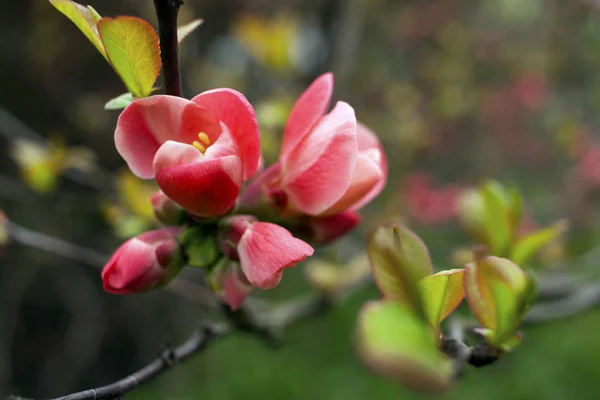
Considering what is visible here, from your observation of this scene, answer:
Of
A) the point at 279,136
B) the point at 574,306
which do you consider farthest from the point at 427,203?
the point at 574,306

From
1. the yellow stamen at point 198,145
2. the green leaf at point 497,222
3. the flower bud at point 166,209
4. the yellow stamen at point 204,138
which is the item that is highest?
the yellow stamen at point 204,138

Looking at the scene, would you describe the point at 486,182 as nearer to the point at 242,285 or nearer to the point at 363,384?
the point at 242,285

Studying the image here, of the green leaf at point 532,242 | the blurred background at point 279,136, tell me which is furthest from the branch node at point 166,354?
the blurred background at point 279,136

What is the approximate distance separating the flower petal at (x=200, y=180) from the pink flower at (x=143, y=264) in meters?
0.05

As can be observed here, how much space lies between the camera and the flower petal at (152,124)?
34 cm

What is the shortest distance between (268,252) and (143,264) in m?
0.10

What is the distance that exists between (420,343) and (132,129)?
0.24m

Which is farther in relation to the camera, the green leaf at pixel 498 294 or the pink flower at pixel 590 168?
the pink flower at pixel 590 168

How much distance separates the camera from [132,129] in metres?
0.36

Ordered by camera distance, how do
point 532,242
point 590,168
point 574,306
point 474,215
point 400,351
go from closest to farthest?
point 400,351, point 532,242, point 474,215, point 574,306, point 590,168

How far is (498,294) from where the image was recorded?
29 cm

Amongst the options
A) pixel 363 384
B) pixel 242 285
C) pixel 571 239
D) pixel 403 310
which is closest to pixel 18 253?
pixel 363 384

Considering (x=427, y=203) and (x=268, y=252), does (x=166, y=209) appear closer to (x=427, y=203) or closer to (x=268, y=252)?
(x=268, y=252)

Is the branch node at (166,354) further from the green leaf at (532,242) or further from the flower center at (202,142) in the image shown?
the green leaf at (532,242)
